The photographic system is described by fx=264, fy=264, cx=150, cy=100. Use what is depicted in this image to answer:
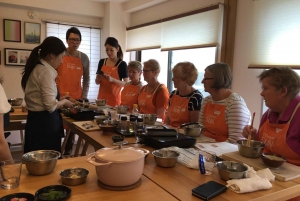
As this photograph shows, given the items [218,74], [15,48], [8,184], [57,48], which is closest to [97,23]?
[15,48]

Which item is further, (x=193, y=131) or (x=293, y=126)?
(x=193, y=131)

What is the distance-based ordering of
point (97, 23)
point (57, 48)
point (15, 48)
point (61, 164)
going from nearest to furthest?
point (61, 164) < point (57, 48) < point (15, 48) < point (97, 23)

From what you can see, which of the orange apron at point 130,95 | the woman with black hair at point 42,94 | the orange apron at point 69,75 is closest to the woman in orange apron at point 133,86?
the orange apron at point 130,95

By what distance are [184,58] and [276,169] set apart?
9.90 feet

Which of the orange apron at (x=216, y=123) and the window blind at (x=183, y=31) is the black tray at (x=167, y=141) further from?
the window blind at (x=183, y=31)

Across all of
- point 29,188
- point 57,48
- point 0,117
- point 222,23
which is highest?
point 222,23

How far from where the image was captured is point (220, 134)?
1.97m

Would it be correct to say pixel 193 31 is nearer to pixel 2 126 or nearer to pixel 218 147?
pixel 218 147

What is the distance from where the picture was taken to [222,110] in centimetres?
197

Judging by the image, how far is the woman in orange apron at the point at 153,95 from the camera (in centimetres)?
278

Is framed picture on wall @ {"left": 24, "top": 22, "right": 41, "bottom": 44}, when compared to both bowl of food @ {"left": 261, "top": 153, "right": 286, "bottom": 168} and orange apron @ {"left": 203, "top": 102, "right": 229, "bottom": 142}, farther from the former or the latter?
bowl of food @ {"left": 261, "top": 153, "right": 286, "bottom": 168}

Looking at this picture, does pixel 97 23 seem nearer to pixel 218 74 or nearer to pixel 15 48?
pixel 15 48

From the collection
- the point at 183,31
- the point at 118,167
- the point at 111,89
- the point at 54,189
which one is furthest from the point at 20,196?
the point at 183,31

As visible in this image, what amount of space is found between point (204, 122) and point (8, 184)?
4.79 feet
